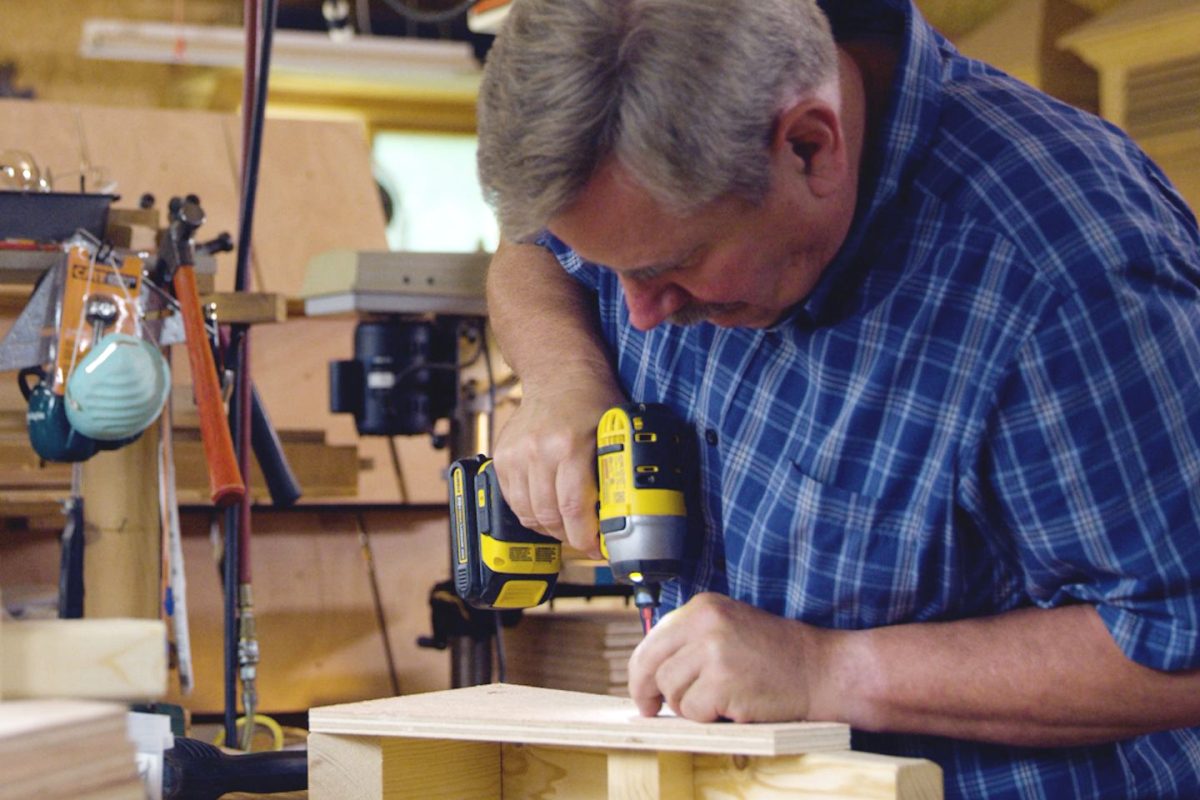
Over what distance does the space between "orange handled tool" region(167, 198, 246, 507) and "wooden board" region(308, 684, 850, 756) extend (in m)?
0.54

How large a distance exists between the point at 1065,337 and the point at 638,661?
1.48ft

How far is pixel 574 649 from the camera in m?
3.13

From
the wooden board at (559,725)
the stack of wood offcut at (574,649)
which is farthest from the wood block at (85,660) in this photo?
the stack of wood offcut at (574,649)

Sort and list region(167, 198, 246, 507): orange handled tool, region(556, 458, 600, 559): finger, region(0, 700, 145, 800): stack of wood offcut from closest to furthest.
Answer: region(0, 700, 145, 800): stack of wood offcut < region(556, 458, 600, 559): finger < region(167, 198, 246, 507): orange handled tool

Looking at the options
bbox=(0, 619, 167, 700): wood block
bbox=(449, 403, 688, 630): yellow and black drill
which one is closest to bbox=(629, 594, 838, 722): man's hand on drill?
bbox=(449, 403, 688, 630): yellow and black drill

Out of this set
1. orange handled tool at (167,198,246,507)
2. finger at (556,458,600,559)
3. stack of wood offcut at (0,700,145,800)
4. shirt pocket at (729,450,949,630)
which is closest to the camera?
stack of wood offcut at (0,700,145,800)

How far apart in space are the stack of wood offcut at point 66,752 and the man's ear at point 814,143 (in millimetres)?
715

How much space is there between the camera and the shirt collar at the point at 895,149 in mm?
1313

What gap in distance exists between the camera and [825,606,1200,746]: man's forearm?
120 centimetres

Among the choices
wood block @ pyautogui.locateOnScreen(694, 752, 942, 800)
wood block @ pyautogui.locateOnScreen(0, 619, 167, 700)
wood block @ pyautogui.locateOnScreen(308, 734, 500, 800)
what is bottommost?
wood block @ pyautogui.locateOnScreen(308, 734, 500, 800)

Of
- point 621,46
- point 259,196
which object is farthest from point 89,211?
point 259,196

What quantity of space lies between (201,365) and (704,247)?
1.01m

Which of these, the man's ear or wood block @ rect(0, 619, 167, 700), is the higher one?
the man's ear

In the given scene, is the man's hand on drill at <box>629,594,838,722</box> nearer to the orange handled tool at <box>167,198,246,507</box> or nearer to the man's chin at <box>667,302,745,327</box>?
the man's chin at <box>667,302,745,327</box>
